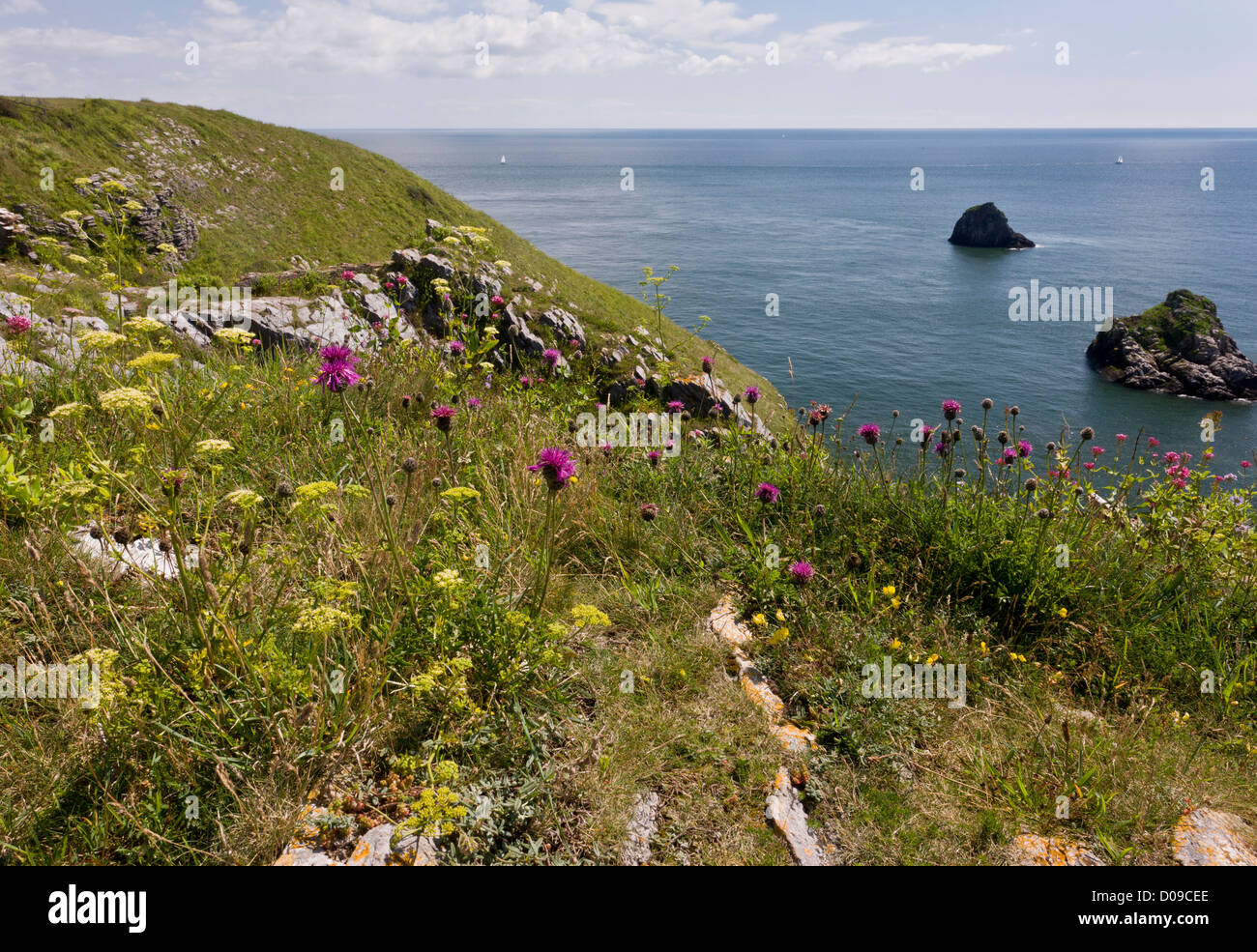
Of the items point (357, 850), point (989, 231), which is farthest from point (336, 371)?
point (989, 231)

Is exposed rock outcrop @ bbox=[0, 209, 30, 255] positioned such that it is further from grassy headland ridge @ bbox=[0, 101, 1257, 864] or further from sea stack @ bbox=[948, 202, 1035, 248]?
sea stack @ bbox=[948, 202, 1035, 248]

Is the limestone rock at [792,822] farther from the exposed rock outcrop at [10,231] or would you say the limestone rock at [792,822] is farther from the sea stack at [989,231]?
the sea stack at [989,231]

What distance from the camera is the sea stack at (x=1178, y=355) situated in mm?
43344

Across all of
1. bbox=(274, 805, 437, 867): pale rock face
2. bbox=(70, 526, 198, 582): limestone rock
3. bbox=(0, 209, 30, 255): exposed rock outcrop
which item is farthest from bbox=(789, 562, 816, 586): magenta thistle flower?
bbox=(0, 209, 30, 255): exposed rock outcrop

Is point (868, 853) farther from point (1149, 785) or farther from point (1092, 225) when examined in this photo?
point (1092, 225)

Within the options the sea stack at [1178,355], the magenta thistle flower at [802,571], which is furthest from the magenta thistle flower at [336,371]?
the sea stack at [1178,355]

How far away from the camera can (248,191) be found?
36.6 m

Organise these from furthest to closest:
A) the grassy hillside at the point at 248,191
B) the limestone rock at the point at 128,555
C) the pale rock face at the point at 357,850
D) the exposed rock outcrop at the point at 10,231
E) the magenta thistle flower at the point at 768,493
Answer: the grassy hillside at the point at 248,191
the exposed rock outcrop at the point at 10,231
the magenta thistle flower at the point at 768,493
the limestone rock at the point at 128,555
the pale rock face at the point at 357,850

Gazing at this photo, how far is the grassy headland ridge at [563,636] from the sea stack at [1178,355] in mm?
49502

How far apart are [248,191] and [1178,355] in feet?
197

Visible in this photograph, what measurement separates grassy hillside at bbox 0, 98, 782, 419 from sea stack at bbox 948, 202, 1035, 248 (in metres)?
72.2
